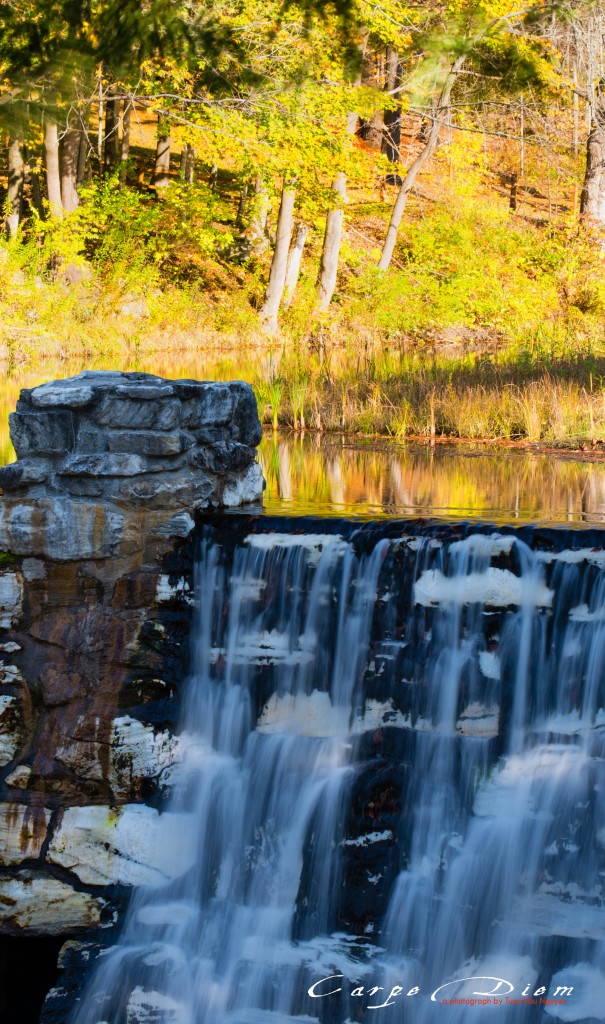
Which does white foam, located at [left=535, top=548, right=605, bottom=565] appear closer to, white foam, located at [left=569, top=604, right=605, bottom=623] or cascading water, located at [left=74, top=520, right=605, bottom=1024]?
cascading water, located at [left=74, top=520, right=605, bottom=1024]

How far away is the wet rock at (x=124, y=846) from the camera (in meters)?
5.33

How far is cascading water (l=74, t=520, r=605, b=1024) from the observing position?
15.7 feet

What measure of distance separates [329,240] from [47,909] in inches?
868

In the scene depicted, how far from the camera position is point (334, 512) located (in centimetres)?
641

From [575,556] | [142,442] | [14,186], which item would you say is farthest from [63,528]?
[14,186]

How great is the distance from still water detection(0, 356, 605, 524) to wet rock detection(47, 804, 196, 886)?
6.04ft

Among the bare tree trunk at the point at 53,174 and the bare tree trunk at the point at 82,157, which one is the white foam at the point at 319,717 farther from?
the bare tree trunk at the point at 82,157

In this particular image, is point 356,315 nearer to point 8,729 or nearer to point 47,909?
point 8,729

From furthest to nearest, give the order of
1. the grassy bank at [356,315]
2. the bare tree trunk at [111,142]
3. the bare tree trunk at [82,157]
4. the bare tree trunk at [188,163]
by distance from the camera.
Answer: the bare tree trunk at [111,142] < the bare tree trunk at [188,163] < the bare tree trunk at [82,157] < the grassy bank at [356,315]

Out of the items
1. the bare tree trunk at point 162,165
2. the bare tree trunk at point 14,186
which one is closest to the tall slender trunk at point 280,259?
the bare tree trunk at point 162,165

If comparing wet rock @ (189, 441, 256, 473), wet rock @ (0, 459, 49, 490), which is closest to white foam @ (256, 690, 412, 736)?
wet rock @ (189, 441, 256, 473)

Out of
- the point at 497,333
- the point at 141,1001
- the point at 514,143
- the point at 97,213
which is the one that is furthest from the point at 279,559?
the point at 514,143

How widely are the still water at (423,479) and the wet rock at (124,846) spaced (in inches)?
72.5

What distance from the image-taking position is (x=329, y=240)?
25.8 m
